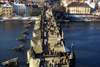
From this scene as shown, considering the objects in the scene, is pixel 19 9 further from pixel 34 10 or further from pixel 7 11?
pixel 7 11

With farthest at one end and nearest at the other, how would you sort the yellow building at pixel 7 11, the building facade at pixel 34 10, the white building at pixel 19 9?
the white building at pixel 19 9
the building facade at pixel 34 10
the yellow building at pixel 7 11

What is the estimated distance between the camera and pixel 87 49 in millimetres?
26109

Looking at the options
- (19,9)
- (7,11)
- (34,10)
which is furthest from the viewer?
(19,9)

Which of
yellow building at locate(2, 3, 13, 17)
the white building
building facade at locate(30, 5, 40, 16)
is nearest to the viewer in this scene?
yellow building at locate(2, 3, 13, 17)

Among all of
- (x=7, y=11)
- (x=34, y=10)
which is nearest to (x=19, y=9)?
(x=34, y=10)

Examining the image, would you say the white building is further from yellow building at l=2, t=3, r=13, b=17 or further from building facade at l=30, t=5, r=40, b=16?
yellow building at l=2, t=3, r=13, b=17

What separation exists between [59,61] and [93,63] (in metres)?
4.91

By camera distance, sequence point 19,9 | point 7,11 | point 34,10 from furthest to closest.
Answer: point 19,9
point 34,10
point 7,11

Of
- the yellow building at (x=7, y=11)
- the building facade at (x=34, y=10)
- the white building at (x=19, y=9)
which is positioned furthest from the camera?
the white building at (x=19, y=9)

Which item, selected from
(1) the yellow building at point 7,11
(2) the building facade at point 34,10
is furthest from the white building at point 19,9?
(1) the yellow building at point 7,11

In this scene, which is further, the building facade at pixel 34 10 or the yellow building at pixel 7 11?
the building facade at pixel 34 10

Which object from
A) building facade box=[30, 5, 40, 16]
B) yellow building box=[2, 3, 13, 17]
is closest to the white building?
building facade box=[30, 5, 40, 16]

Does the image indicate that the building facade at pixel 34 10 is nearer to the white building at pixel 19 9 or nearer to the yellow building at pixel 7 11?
the white building at pixel 19 9

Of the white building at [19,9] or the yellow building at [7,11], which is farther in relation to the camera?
the white building at [19,9]
